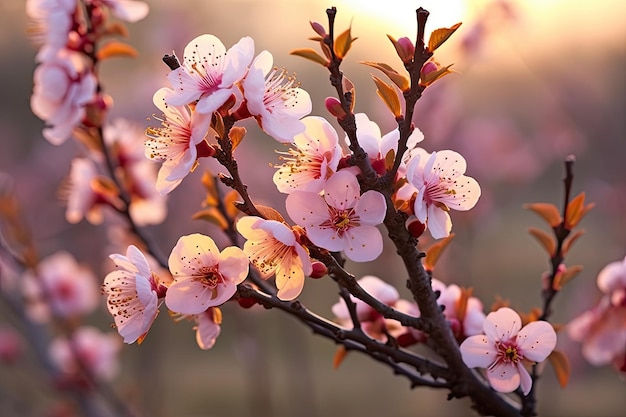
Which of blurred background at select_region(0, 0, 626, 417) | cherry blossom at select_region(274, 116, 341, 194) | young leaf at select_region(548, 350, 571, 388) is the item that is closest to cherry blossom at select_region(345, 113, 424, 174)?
cherry blossom at select_region(274, 116, 341, 194)

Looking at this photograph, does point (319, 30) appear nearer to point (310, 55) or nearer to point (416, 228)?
point (310, 55)

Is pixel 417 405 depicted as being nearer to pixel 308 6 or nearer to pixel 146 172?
pixel 308 6

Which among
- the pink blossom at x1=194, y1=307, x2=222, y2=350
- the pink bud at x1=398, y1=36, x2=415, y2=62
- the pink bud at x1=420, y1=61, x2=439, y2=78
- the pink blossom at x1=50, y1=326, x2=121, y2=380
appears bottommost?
the pink blossom at x1=50, y1=326, x2=121, y2=380

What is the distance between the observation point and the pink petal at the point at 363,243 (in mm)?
587

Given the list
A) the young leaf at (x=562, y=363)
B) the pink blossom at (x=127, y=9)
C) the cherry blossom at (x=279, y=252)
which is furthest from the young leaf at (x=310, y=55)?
the pink blossom at (x=127, y=9)

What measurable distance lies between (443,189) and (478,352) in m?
0.15

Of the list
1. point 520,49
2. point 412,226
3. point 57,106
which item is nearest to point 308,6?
point 520,49

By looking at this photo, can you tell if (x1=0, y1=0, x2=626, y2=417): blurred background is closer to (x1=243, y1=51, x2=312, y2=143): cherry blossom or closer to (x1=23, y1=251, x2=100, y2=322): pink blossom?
(x1=23, y1=251, x2=100, y2=322): pink blossom

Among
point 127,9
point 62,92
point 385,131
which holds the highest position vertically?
point 127,9

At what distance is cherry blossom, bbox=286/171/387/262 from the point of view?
1.82ft

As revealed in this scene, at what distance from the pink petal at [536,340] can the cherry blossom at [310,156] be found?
22 cm

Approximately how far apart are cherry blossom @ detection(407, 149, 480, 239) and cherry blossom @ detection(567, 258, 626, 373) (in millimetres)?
250

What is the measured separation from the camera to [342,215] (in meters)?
0.57

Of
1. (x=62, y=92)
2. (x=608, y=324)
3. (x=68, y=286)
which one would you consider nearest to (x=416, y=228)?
(x=608, y=324)
